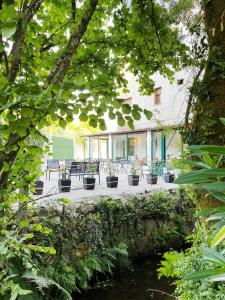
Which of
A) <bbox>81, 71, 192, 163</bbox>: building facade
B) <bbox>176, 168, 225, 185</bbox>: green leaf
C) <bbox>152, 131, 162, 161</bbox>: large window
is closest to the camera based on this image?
<bbox>176, 168, 225, 185</bbox>: green leaf

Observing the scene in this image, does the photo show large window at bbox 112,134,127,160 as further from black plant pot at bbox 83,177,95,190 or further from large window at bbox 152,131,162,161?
black plant pot at bbox 83,177,95,190

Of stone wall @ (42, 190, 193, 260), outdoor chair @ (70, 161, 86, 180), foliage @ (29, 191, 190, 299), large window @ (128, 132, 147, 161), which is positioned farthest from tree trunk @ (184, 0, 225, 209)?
large window @ (128, 132, 147, 161)

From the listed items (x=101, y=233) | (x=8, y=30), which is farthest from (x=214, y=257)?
(x=101, y=233)

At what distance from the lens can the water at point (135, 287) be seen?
5.14 metres

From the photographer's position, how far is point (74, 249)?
5148 millimetres

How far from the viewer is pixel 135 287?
5496 millimetres

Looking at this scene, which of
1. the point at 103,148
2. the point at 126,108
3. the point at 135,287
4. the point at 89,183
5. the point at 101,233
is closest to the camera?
the point at 126,108

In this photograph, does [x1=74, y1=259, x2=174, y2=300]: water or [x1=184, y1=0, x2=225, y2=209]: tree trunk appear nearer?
[x1=184, y1=0, x2=225, y2=209]: tree trunk

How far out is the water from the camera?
5.14 meters

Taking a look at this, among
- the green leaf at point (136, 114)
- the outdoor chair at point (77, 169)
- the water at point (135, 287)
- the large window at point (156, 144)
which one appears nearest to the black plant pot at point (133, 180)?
the outdoor chair at point (77, 169)

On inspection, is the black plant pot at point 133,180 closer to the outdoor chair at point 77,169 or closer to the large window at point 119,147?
the outdoor chair at point 77,169

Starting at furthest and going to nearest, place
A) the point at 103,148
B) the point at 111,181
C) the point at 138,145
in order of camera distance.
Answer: the point at 103,148
the point at 138,145
the point at 111,181

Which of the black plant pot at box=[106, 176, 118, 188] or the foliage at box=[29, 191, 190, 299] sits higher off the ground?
the black plant pot at box=[106, 176, 118, 188]

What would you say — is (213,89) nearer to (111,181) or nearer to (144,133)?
(111,181)
